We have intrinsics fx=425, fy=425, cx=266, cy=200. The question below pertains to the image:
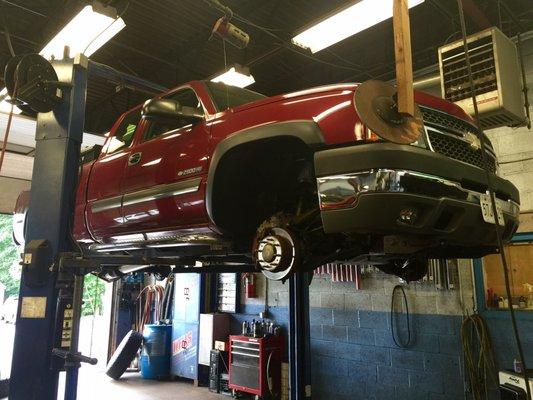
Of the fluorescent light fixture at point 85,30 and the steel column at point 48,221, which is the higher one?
the fluorescent light fixture at point 85,30

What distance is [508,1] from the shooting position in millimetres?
4422

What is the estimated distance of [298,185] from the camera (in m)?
2.14

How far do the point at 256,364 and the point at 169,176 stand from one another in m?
4.37

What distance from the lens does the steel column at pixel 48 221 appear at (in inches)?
82.7

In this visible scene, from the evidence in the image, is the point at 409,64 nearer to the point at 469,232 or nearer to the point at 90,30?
the point at 469,232

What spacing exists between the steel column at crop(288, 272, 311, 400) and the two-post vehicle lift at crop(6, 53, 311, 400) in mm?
1458

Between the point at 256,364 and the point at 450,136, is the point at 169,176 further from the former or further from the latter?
the point at 256,364

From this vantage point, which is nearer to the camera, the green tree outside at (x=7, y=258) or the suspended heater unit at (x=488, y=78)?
→ the suspended heater unit at (x=488, y=78)

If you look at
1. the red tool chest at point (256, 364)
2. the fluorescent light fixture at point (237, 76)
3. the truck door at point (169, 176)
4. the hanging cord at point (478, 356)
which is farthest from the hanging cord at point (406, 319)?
the truck door at point (169, 176)

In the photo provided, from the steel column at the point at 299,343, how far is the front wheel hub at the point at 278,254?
5.99ft

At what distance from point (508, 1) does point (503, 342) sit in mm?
3501

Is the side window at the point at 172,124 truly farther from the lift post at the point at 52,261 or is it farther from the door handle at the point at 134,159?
the lift post at the point at 52,261

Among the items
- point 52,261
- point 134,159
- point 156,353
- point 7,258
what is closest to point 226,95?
point 134,159

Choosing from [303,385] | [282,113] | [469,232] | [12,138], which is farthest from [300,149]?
[12,138]
